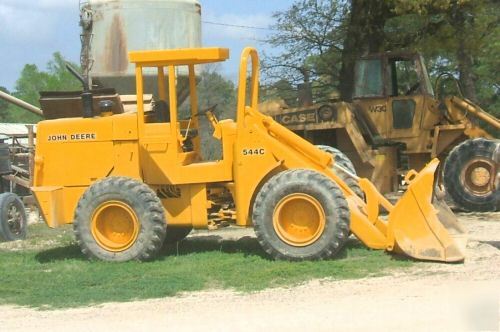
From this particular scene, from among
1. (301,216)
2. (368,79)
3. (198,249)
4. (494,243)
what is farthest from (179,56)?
(368,79)

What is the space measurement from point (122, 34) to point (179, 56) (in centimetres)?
556

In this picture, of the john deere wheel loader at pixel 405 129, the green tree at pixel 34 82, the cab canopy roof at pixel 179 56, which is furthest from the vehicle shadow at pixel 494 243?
the green tree at pixel 34 82

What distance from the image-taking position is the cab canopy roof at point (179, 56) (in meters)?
9.73

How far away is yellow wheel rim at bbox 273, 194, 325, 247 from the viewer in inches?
364

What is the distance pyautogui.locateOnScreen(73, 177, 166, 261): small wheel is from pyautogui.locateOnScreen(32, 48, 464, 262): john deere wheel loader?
12 mm

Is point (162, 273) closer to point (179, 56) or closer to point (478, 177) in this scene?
point (179, 56)

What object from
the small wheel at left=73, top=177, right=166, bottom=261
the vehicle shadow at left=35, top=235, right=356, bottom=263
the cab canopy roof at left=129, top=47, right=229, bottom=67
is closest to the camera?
the small wheel at left=73, top=177, right=166, bottom=261

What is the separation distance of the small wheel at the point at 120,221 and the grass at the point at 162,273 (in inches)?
7.4

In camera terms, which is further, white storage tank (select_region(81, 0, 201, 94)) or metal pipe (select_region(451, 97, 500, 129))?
A: metal pipe (select_region(451, 97, 500, 129))

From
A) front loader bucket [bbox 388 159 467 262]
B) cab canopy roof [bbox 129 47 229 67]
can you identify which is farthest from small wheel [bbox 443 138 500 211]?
cab canopy roof [bbox 129 47 229 67]

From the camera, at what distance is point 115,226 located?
9.83 meters

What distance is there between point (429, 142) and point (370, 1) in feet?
13.0

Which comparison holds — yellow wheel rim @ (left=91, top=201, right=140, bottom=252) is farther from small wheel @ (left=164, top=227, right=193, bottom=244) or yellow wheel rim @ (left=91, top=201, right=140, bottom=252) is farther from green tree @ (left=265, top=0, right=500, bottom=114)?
green tree @ (left=265, top=0, right=500, bottom=114)

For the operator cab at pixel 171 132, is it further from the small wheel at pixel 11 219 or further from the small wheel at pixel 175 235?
the small wheel at pixel 11 219
